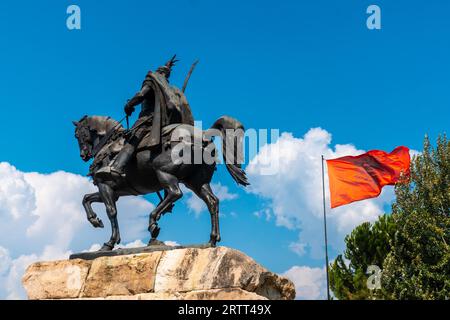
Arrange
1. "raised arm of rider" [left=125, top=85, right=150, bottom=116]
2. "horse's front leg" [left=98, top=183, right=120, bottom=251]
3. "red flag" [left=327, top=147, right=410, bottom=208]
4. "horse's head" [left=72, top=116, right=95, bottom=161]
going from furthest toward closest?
"red flag" [left=327, top=147, right=410, bottom=208], "horse's head" [left=72, top=116, right=95, bottom=161], "raised arm of rider" [left=125, top=85, right=150, bottom=116], "horse's front leg" [left=98, top=183, right=120, bottom=251]

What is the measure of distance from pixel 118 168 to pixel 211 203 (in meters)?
1.83

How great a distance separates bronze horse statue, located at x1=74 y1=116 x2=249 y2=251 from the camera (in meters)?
10.5

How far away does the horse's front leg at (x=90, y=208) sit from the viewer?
36.5 feet

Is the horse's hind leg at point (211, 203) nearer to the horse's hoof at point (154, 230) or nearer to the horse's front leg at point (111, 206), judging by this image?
the horse's hoof at point (154, 230)

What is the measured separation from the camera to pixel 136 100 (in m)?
11.6

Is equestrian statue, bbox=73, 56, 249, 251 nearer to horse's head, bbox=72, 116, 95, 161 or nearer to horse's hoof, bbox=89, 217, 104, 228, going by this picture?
horse's hoof, bbox=89, 217, 104, 228

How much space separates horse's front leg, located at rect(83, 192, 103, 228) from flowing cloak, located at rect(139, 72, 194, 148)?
4.33 feet

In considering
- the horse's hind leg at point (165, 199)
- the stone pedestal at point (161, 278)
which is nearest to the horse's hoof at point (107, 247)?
the stone pedestal at point (161, 278)

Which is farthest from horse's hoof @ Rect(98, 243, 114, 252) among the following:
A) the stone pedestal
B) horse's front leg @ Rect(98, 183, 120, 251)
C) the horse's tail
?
the horse's tail

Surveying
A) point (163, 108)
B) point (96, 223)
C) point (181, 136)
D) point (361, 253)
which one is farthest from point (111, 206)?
point (361, 253)

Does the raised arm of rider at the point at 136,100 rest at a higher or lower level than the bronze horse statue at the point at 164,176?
higher

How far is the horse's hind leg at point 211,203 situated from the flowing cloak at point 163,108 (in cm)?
112

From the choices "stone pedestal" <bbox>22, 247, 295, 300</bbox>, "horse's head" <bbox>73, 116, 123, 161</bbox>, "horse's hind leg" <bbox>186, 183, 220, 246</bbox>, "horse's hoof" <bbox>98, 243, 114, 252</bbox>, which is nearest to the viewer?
"stone pedestal" <bbox>22, 247, 295, 300</bbox>
